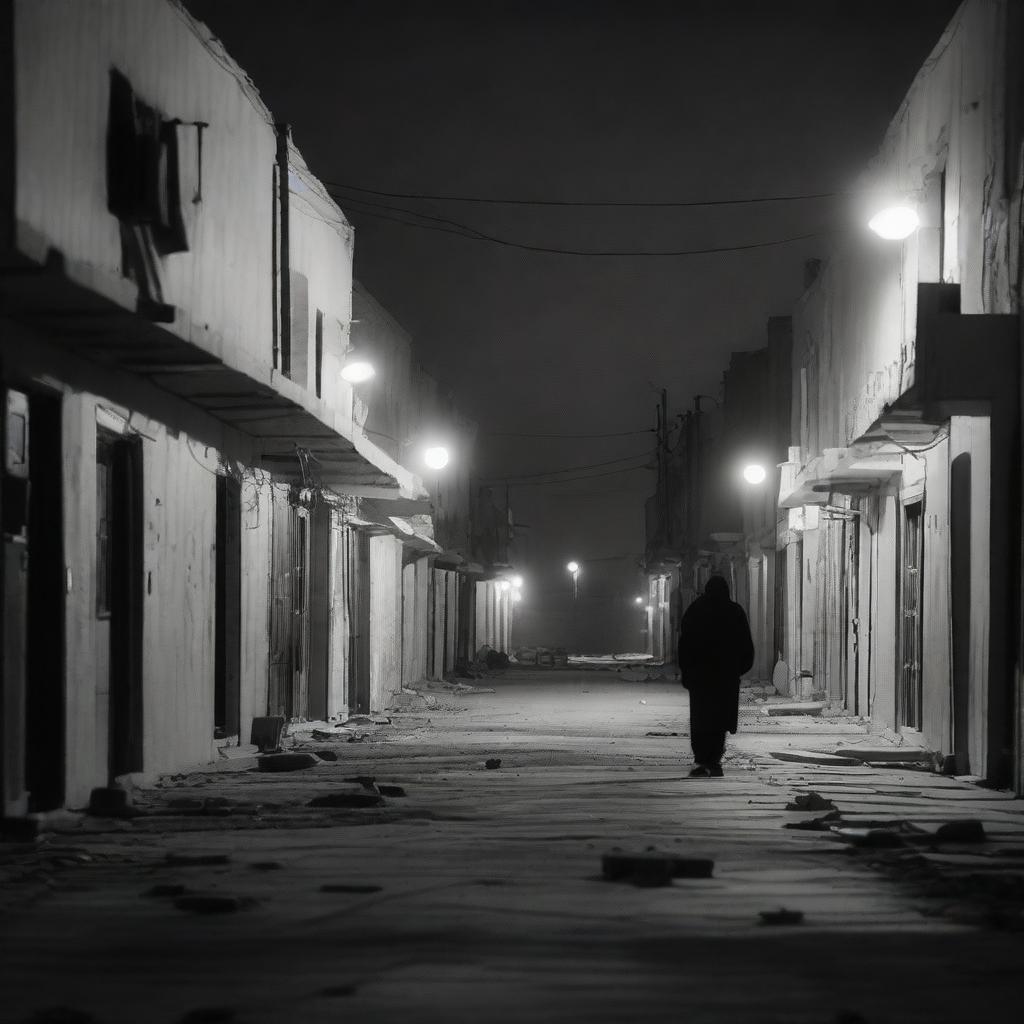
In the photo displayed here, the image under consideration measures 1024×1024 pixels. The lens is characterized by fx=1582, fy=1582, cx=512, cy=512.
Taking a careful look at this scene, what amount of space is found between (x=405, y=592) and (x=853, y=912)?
25.2 meters

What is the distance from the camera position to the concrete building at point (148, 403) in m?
9.53

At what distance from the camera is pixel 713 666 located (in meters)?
14.1

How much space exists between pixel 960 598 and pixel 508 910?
8241 mm

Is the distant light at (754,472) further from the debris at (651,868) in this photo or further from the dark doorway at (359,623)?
the debris at (651,868)

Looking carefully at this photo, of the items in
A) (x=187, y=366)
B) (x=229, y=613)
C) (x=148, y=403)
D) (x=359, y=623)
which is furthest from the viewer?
(x=359, y=623)

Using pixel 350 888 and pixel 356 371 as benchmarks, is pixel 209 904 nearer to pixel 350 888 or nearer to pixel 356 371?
pixel 350 888

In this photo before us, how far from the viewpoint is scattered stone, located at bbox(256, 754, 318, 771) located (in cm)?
1405

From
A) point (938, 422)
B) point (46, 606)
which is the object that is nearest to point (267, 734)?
point (46, 606)

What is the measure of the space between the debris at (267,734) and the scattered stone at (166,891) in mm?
8421

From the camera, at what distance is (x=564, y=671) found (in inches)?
1754

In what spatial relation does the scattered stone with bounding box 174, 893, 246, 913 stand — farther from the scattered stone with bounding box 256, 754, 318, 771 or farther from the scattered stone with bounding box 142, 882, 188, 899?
the scattered stone with bounding box 256, 754, 318, 771

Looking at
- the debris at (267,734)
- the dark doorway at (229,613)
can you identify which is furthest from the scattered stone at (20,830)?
the debris at (267,734)

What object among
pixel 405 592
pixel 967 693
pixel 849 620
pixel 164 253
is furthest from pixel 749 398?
pixel 164 253

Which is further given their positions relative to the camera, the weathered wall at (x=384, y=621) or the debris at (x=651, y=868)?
the weathered wall at (x=384, y=621)
